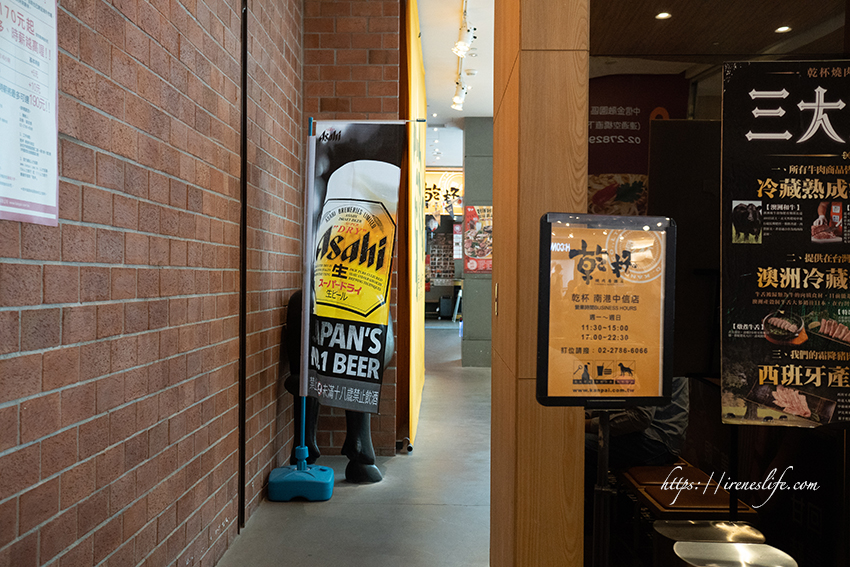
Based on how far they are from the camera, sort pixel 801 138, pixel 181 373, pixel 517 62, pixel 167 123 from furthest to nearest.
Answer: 1. pixel 181 373
2. pixel 167 123
3. pixel 801 138
4. pixel 517 62

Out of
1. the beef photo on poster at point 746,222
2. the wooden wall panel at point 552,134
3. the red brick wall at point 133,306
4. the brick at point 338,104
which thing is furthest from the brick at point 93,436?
the brick at point 338,104

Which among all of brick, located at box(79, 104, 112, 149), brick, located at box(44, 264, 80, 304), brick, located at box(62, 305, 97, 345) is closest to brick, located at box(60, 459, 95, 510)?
brick, located at box(62, 305, 97, 345)

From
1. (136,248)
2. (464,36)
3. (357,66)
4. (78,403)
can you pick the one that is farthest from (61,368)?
(464,36)

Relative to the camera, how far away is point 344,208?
11.1ft

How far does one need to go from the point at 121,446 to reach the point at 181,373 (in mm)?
452

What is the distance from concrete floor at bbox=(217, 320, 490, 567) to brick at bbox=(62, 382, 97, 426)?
1296 mm

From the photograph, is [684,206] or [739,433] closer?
[684,206]

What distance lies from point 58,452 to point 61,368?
0.21 metres

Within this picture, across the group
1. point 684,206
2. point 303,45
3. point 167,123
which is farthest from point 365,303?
point 303,45

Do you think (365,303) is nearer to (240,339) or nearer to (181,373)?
(240,339)

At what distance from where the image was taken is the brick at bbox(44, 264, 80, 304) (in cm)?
151

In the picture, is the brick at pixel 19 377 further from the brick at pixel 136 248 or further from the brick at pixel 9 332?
the brick at pixel 136 248

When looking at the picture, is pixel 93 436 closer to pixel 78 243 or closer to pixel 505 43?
pixel 78 243

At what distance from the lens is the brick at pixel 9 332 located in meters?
1.35
